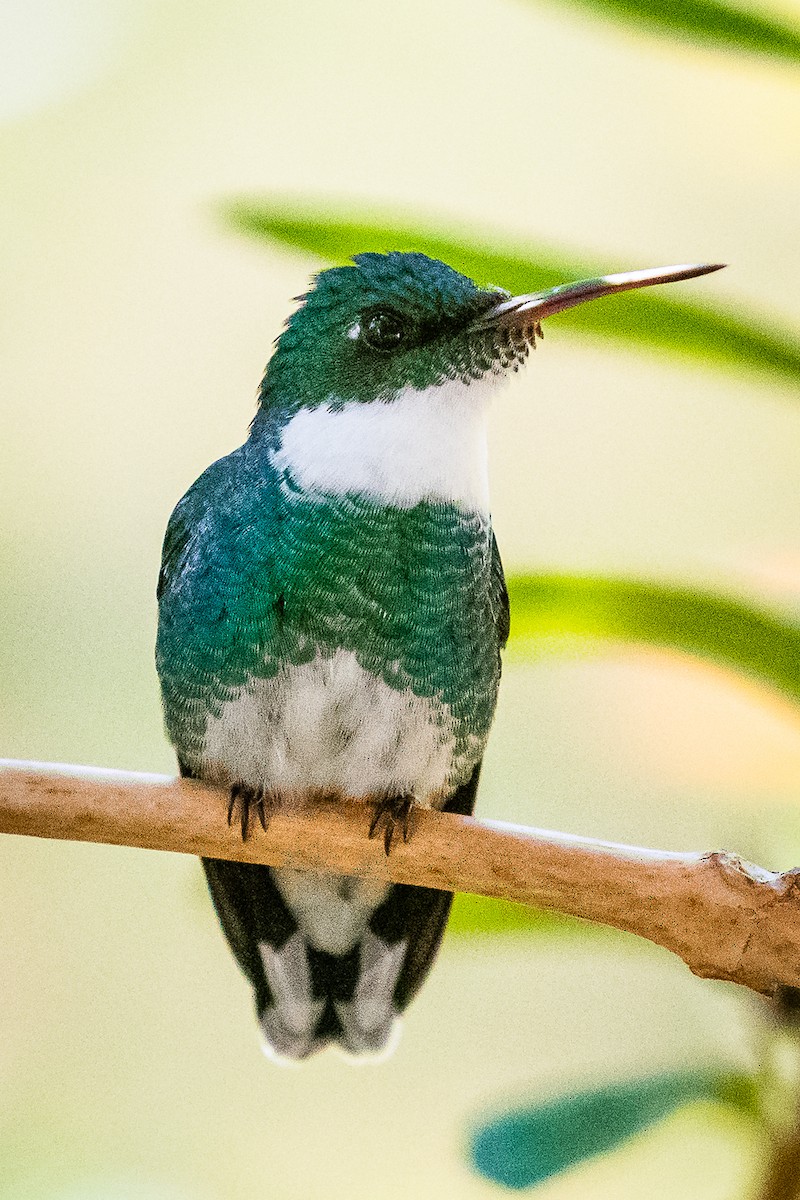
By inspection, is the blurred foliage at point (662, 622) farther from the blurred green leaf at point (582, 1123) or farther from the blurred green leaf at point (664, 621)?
the blurred green leaf at point (582, 1123)

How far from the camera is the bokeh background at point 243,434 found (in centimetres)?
170

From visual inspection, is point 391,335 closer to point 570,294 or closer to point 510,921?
point 570,294

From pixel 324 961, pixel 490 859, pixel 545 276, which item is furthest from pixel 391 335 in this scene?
pixel 324 961

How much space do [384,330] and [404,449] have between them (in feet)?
0.37

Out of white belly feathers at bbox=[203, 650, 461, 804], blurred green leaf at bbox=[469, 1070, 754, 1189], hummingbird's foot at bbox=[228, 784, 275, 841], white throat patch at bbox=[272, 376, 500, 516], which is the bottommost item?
blurred green leaf at bbox=[469, 1070, 754, 1189]

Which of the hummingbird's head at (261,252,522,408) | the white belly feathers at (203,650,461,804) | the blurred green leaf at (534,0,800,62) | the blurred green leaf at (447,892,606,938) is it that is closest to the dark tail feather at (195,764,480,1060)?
the blurred green leaf at (447,892,606,938)

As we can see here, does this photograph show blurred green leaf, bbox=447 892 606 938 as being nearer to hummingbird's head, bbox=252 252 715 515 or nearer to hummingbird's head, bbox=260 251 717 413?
hummingbird's head, bbox=252 252 715 515

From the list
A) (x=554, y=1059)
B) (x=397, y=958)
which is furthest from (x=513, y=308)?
(x=554, y=1059)

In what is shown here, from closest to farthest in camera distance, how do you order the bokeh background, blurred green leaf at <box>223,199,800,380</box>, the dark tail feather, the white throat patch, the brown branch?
the brown branch
blurred green leaf at <box>223,199,800,380</box>
the white throat patch
the dark tail feather
the bokeh background

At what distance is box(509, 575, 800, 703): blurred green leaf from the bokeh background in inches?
26.4

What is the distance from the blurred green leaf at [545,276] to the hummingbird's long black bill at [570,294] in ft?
0.06

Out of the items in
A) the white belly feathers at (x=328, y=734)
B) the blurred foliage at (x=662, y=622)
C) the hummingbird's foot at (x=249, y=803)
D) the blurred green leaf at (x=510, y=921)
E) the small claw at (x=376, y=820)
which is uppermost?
the blurred foliage at (x=662, y=622)

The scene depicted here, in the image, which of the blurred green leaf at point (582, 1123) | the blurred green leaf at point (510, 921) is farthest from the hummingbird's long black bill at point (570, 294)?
the blurred green leaf at point (582, 1123)

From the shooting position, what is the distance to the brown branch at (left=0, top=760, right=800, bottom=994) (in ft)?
2.69
